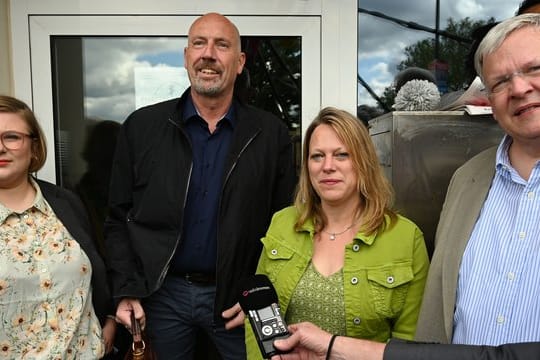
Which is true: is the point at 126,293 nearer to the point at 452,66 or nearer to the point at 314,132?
the point at 314,132

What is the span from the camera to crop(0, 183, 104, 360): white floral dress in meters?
1.50

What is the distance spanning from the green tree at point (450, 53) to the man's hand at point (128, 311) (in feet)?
5.90

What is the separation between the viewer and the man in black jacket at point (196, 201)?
1860 mm

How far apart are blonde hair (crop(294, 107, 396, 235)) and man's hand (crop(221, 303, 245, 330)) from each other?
46 centimetres

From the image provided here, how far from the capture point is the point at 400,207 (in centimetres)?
212

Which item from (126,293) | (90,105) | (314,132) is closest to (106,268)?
(126,293)

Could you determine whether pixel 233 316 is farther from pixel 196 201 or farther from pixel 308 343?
pixel 308 343

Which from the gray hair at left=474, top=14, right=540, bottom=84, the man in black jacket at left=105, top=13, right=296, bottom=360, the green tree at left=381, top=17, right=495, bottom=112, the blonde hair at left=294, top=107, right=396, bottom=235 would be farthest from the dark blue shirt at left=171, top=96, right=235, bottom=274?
the green tree at left=381, top=17, right=495, bottom=112

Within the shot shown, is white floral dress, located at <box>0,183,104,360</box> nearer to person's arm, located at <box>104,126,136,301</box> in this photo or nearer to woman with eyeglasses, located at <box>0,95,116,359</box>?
woman with eyeglasses, located at <box>0,95,116,359</box>

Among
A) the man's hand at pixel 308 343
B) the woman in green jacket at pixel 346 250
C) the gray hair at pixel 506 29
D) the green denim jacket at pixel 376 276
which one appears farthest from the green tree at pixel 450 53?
the man's hand at pixel 308 343

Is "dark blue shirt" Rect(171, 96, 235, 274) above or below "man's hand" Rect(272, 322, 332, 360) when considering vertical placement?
above

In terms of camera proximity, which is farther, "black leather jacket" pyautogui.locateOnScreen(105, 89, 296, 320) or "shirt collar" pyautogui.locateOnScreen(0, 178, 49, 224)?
"black leather jacket" pyautogui.locateOnScreen(105, 89, 296, 320)

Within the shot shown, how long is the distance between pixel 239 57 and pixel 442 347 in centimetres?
141

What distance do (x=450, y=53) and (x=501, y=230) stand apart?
1884 millimetres
